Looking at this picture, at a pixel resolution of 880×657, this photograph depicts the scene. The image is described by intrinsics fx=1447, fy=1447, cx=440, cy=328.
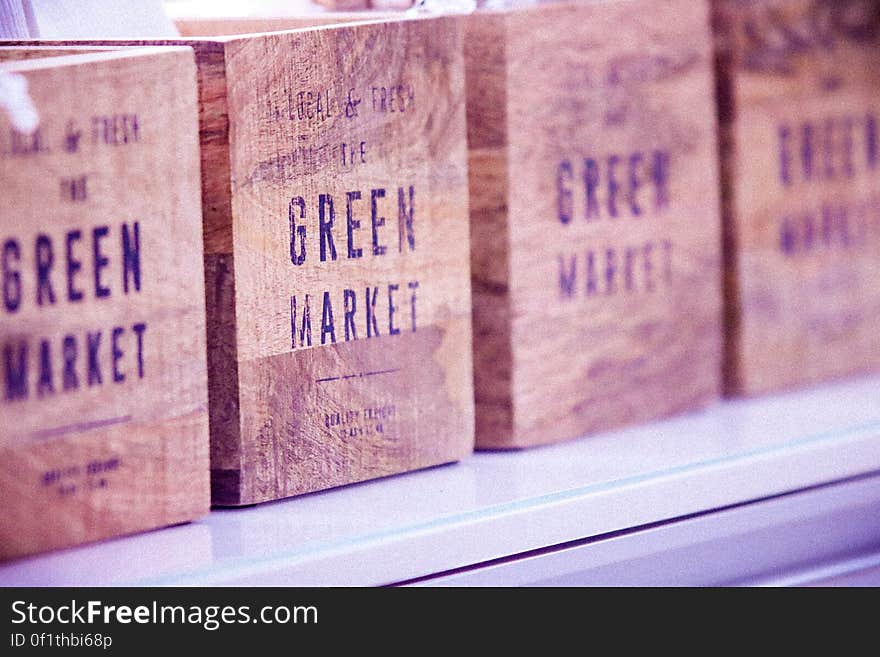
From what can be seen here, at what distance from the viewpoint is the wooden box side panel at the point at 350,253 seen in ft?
2.92

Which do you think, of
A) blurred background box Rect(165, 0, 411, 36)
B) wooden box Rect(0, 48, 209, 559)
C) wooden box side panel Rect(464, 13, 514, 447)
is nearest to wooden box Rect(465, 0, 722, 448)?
wooden box side panel Rect(464, 13, 514, 447)

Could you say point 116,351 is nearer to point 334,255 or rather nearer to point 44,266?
point 44,266

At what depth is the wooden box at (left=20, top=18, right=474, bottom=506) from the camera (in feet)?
2.89

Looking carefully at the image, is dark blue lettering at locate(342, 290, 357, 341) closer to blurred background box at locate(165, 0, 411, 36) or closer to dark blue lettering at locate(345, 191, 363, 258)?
dark blue lettering at locate(345, 191, 363, 258)

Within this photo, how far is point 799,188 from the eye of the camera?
1.26m

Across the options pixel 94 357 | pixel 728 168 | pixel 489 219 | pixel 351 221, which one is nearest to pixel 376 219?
pixel 351 221

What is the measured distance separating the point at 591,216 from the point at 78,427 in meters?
0.46

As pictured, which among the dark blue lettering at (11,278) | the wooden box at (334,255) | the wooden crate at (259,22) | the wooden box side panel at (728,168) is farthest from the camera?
the wooden box side panel at (728,168)

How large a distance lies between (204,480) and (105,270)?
0.48 feet
